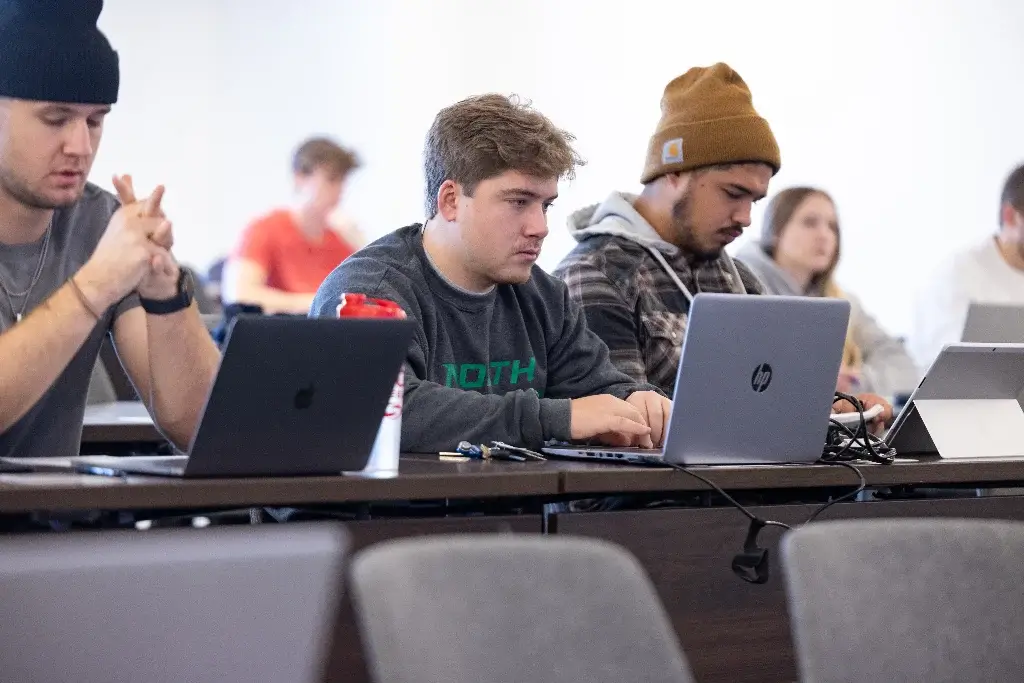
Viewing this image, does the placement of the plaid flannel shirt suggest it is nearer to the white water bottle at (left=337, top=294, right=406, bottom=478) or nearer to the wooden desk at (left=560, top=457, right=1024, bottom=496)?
the wooden desk at (left=560, top=457, right=1024, bottom=496)

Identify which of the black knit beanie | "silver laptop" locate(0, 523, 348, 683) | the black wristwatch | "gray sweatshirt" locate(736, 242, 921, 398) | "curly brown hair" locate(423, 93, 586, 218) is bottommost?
"gray sweatshirt" locate(736, 242, 921, 398)

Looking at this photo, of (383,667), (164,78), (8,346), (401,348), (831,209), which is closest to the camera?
(383,667)

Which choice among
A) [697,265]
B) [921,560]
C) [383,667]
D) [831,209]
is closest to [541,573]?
[383,667]

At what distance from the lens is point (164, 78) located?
4852 millimetres

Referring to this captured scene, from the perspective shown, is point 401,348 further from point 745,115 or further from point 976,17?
point 976,17

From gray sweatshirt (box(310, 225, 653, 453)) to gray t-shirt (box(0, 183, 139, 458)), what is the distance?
33cm

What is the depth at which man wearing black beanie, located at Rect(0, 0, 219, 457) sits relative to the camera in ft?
5.84

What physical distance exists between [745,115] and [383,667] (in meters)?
2.11

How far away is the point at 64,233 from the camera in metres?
1.87

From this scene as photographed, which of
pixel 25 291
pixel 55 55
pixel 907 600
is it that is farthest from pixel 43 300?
pixel 907 600

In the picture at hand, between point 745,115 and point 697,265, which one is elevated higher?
point 745,115

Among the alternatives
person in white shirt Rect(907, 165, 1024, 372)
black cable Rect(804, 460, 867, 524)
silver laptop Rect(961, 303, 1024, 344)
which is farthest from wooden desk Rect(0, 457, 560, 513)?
person in white shirt Rect(907, 165, 1024, 372)

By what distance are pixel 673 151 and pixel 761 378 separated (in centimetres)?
112

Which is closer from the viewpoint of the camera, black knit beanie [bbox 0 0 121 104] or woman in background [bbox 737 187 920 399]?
black knit beanie [bbox 0 0 121 104]
